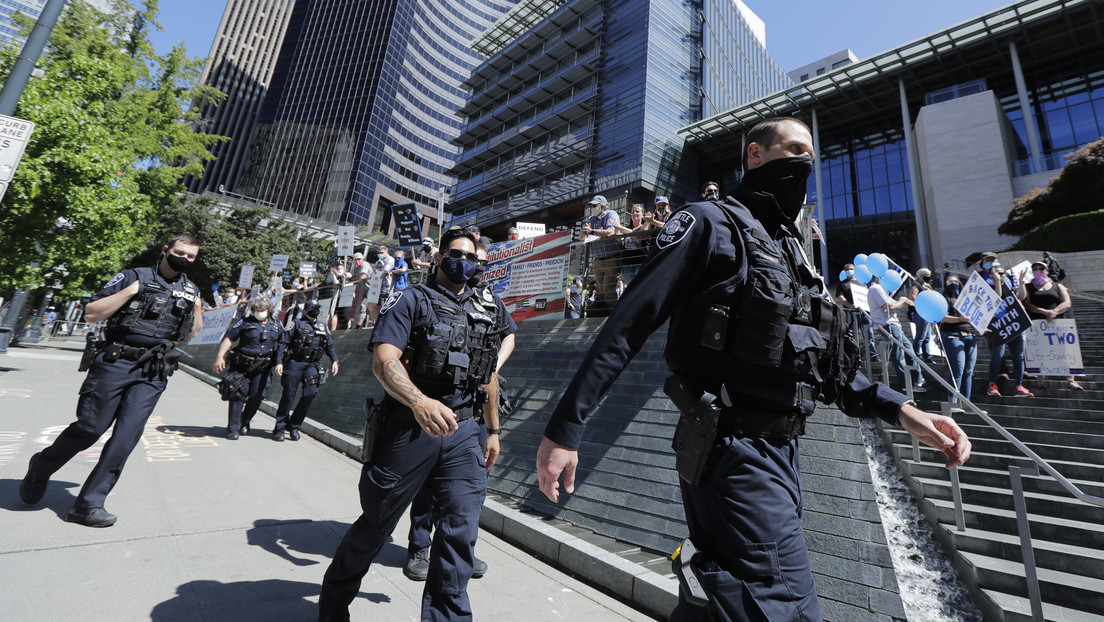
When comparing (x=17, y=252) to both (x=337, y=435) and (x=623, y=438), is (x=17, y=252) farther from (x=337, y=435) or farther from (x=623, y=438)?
(x=623, y=438)

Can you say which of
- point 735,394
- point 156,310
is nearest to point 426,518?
point 156,310

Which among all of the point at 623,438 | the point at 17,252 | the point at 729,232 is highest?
the point at 17,252

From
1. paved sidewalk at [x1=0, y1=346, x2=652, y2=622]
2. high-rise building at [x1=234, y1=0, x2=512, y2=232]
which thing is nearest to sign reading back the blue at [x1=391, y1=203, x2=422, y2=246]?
paved sidewalk at [x1=0, y1=346, x2=652, y2=622]

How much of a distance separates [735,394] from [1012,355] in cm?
757

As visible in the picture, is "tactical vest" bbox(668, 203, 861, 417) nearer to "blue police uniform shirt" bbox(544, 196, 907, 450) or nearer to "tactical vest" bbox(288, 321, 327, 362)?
"blue police uniform shirt" bbox(544, 196, 907, 450)

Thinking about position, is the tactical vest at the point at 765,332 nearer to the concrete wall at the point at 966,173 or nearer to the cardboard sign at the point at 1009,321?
the cardboard sign at the point at 1009,321

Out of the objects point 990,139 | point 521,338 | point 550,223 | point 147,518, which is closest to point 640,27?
point 550,223

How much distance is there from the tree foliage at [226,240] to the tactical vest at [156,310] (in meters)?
34.3

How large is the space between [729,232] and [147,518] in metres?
4.59

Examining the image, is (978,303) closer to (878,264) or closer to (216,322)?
(878,264)

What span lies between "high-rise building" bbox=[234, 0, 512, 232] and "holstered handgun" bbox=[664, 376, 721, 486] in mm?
75631

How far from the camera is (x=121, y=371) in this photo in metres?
3.65

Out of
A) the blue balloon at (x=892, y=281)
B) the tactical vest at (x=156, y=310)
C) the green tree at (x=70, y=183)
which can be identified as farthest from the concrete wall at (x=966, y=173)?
the green tree at (x=70, y=183)

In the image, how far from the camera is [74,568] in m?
2.77
